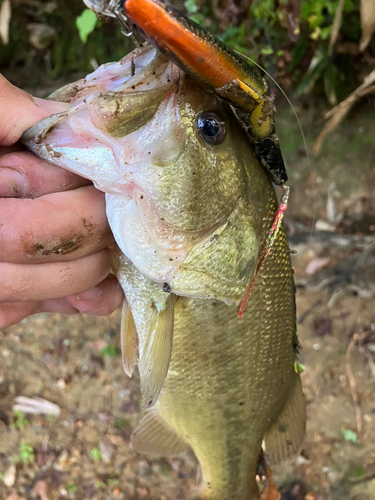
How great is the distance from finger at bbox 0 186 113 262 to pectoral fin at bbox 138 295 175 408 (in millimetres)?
326

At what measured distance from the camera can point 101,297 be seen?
1.45 m

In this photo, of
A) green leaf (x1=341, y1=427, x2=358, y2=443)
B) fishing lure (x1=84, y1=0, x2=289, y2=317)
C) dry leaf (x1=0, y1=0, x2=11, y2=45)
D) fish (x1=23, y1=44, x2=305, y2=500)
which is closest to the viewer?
fishing lure (x1=84, y1=0, x2=289, y2=317)

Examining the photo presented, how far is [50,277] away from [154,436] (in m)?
1.08

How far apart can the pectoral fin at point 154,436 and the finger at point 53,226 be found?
40.9 inches

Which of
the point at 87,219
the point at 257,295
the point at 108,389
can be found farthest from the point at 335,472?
the point at 87,219

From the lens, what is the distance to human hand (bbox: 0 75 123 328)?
3.02 feet

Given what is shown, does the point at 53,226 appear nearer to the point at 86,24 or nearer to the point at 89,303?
the point at 89,303

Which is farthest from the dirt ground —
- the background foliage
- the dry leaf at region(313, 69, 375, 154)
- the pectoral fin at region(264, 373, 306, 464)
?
the pectoral fin at region(264, 373, 306, 464)

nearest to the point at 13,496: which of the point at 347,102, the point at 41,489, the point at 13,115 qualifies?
the point at 41,489

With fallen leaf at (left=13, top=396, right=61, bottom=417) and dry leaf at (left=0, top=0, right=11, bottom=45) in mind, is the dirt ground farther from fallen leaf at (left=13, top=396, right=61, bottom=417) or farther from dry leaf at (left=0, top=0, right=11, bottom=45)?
dry leaf at (left=0, top=0, right=11, bottom=45)

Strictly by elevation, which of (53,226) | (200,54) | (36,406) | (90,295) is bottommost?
(36,406)

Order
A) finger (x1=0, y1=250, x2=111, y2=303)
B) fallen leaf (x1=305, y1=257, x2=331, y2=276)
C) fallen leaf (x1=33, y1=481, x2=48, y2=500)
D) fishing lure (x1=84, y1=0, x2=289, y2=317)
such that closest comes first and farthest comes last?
fishing lure (x1=84, y1=0, x2=289, y2=317) → finger (x1=0, y1=250, x2=111, y2=303) → fallen leaf (x1=33, y1=481, x2=48, y2=500) → fallen leaf (x1=305, y1=257, x2=331, y2=276)

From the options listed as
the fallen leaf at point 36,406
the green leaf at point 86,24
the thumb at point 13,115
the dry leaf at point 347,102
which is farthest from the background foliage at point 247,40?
the fallen leaf at point 36,406

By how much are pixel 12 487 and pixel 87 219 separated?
2.56 meters
